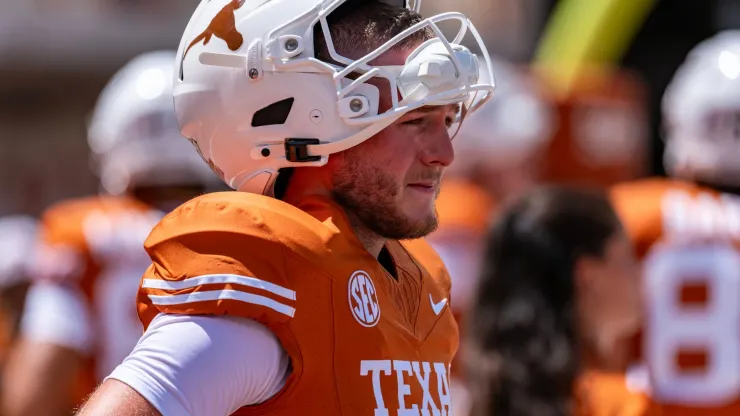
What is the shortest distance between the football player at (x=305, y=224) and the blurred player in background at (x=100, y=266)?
2.11 m

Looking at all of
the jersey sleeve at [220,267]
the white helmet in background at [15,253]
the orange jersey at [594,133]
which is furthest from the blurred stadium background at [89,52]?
the jersey sleeve at [220,267]

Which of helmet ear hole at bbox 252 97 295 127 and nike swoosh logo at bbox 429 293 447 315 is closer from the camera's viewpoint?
helmet ear hole at bbox 252 97 295 127

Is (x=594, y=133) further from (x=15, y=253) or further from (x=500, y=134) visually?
(x=15, y=253)

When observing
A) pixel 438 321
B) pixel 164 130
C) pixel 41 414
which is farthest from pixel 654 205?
pixel 438 321

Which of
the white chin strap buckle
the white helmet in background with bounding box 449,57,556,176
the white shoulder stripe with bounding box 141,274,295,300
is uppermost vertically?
the white chin strap buckle

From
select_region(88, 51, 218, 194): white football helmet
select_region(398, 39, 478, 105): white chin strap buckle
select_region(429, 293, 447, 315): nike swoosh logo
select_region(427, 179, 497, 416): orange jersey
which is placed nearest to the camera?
select_region(398, 39, 478, 105): white chin strap buckle

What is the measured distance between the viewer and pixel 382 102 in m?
2.22

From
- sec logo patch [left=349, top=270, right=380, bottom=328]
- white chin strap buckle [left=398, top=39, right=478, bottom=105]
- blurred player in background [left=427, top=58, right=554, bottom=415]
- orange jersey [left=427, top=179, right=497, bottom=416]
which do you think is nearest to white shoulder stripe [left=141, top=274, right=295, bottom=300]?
sec logo patch [left=349, top=270, right=380, bottom=328]

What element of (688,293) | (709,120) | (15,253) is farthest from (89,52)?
(688,293)

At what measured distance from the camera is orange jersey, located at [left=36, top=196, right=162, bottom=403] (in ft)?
14.6

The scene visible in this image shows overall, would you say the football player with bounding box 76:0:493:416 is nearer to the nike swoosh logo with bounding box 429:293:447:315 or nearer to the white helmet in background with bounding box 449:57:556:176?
the nike swoosh logo with bounding box 429:293:447:315

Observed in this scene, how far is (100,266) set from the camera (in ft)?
14.9

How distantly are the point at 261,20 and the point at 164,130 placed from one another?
2.68m

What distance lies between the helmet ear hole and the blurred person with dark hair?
1.56 m
